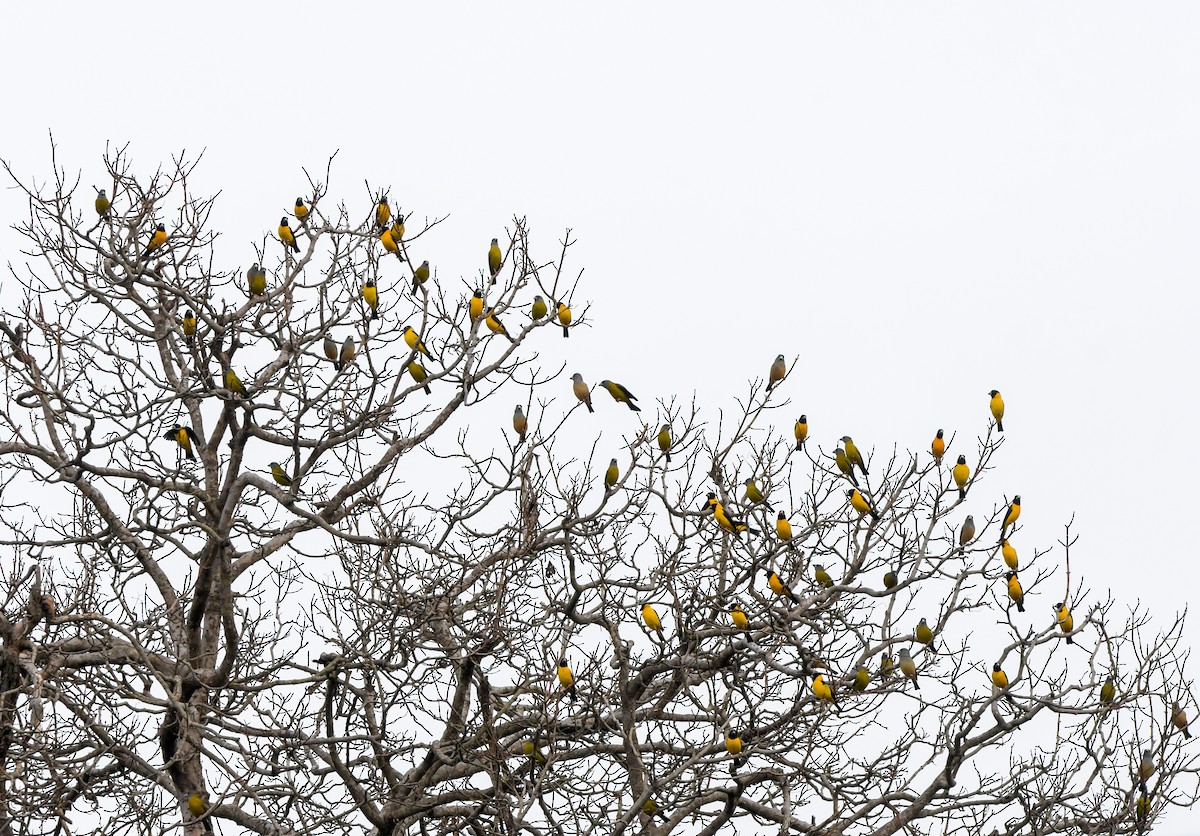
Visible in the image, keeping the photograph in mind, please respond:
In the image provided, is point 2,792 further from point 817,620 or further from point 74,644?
point 817,620

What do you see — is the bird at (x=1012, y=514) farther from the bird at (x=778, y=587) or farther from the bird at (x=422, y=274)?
the bird at (x=422, y=274)

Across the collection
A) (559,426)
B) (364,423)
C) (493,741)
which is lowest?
(493,741)

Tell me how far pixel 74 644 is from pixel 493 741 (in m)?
3.91

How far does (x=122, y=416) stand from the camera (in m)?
10.1

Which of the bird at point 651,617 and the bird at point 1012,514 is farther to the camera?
the bird at point 1012,514

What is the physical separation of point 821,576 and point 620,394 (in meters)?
2.70

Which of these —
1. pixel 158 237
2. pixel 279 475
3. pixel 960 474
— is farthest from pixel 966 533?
pixel 158 237

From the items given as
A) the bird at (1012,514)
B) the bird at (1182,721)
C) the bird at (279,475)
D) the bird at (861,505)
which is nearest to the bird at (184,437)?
the bird at (279,475)

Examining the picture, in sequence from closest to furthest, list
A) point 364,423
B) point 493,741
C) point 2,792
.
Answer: point 493,741 → point 2,792 → point 364,423

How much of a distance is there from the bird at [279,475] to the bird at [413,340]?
1495 millimetres

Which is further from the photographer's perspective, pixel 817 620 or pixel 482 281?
pixel 482 281

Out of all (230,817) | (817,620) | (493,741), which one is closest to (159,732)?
(230,817)

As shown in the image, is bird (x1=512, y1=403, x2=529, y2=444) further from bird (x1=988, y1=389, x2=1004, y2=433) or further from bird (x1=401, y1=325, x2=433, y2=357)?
bird (x1=988, y1=389, x2=1004, y2=433)

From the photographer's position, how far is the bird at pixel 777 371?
32.2ft
